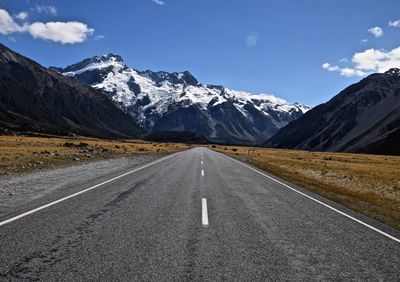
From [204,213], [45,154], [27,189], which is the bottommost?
[27,189]

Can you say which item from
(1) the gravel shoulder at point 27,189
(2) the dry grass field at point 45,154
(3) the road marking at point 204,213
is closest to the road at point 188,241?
(3) the road marking at point 204,213

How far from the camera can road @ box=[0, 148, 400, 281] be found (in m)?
6.57

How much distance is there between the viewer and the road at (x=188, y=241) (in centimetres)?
657

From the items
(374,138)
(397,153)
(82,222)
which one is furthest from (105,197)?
(374,138)

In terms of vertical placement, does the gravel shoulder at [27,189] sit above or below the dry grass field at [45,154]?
below

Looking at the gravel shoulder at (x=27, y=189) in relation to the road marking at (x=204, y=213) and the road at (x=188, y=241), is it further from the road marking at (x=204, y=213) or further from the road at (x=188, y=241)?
the road marking at (x=204, y=213)

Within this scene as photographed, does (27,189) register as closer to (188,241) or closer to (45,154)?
(188,241)

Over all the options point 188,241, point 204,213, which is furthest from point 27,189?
point 188,241

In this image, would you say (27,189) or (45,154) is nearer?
(27,189)

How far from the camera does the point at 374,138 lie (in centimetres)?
18238

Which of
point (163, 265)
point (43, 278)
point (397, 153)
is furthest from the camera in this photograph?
point (397, 153)

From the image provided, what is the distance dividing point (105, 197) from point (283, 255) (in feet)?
25.5

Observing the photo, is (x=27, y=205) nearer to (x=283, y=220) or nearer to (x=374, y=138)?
(x=283, y=220)

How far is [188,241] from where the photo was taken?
838 cm
